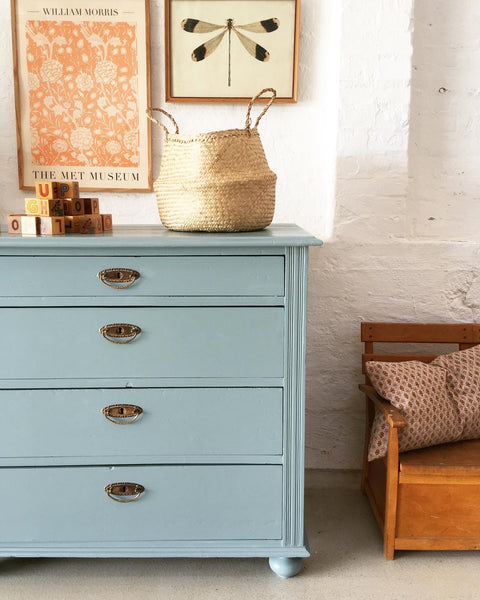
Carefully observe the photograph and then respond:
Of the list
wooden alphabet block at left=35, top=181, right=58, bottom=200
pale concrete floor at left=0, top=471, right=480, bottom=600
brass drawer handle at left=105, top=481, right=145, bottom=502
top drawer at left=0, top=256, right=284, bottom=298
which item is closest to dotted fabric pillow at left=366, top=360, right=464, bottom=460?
pale concrete floor at left=0, top=471, right=480, bottom=600

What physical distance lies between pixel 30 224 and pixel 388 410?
4.90 ft

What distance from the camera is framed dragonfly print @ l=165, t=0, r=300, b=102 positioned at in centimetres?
274

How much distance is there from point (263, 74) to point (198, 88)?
0.30 meters

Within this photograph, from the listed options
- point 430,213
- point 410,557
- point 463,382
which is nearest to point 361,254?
point 430,213

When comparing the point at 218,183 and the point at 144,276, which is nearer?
the point at 144,276

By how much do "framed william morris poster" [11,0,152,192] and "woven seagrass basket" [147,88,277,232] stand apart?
60 centimetres

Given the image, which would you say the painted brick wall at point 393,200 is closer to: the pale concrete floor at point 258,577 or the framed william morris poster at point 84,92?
the pale concrete floor at point 258,577

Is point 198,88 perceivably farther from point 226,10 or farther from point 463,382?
point 463,382

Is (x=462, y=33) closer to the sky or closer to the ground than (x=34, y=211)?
closer to the sky

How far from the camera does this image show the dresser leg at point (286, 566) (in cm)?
227

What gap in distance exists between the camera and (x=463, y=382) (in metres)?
2.50

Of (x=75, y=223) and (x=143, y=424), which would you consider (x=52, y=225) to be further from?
(x=143, y=424)

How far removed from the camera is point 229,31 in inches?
109

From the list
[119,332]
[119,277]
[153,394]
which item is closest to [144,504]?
[153,394]
